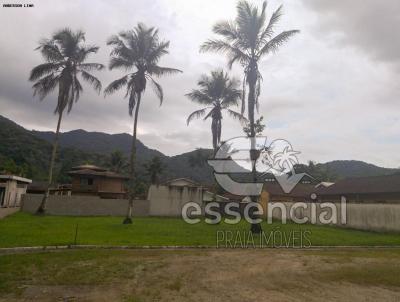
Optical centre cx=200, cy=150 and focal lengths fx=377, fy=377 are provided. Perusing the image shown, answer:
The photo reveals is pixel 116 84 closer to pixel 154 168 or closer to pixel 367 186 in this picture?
pixel 367 186

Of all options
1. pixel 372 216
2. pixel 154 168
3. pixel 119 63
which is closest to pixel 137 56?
pixel 119 63

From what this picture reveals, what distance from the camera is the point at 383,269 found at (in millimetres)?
11500

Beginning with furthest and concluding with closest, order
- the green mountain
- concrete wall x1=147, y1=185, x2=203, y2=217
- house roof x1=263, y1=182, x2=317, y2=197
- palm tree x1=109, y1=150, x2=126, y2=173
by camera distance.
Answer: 1. palm tree x1=109, y1=150, x2=126, y2=173
2. the green mountain
3. house roof x1=263, y1=182, x2=317, y2=197
4. concrete wall x1=147, y1=185, x2=203, y2=217

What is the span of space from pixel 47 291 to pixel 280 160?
28.2m

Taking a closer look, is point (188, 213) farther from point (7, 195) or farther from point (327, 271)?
point (327, 271)

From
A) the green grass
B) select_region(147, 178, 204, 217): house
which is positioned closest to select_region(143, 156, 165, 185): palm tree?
select_region(147, 178, 204, 217): house

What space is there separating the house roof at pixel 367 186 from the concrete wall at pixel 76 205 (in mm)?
22632

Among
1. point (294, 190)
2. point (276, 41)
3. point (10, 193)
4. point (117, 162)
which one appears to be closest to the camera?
point (276, 41)

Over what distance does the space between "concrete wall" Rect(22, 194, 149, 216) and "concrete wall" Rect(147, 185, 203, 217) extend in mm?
2966

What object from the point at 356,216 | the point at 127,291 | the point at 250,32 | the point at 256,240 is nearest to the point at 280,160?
the point at 356,216

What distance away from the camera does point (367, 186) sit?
37.1 metres

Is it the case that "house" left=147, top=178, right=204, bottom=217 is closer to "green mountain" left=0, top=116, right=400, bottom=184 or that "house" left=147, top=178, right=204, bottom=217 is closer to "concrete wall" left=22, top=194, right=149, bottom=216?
"concrete wall" left=22, top=194, right=149, bottom=216

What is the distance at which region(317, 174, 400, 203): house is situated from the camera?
33344 millimetres

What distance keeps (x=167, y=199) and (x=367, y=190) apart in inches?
755
